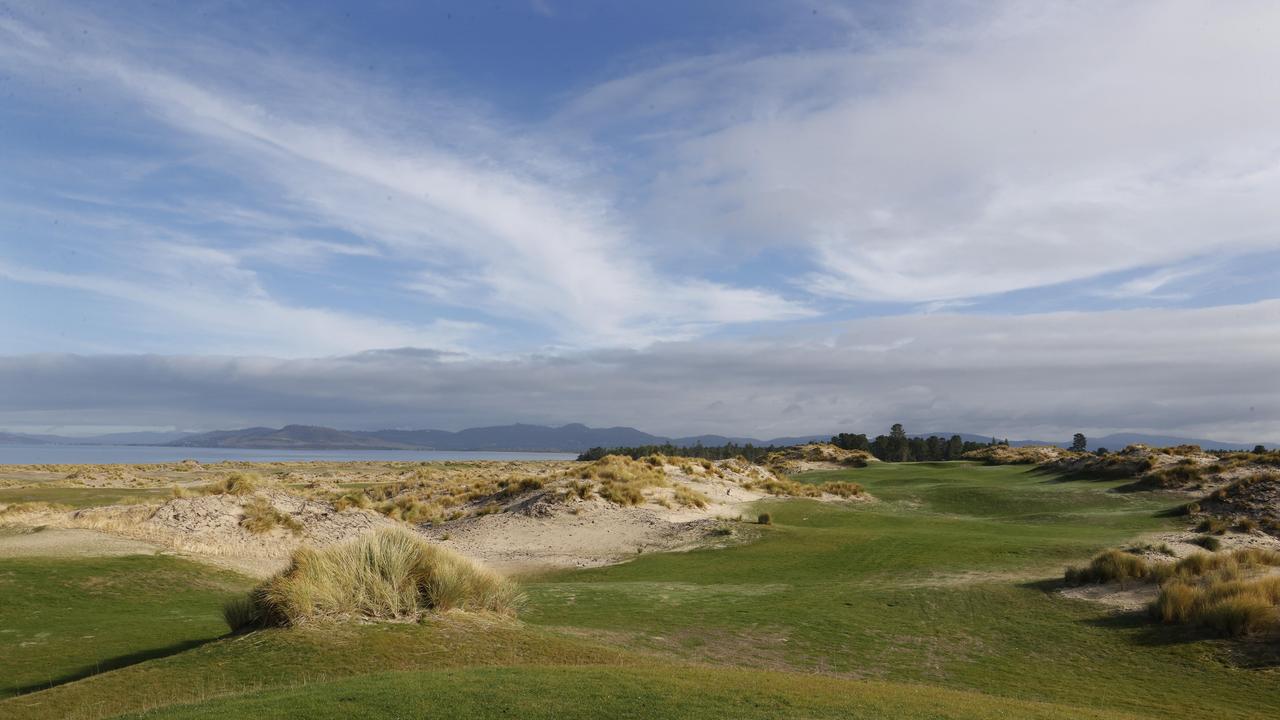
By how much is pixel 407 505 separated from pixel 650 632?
29138 millimetres

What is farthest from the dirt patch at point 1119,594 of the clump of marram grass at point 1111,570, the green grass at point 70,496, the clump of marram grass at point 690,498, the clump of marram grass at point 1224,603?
the green grass at point 70,496

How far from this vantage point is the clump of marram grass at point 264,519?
23.3 meters

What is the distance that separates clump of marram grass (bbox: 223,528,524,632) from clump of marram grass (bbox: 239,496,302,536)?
41.8 ft

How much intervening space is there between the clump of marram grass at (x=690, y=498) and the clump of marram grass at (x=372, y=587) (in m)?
22.9

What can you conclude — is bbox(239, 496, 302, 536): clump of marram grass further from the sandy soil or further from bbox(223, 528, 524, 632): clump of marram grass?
bbox(223, 528, 524, 632): clump of marram grass

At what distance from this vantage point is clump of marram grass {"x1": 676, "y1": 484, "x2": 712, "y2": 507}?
35.6m

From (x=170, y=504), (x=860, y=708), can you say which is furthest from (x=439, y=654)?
(x=170, y=504)

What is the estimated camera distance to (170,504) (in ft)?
76.3

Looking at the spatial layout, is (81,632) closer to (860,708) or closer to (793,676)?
(793,676)

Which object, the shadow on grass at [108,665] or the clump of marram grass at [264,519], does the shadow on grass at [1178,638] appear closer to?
the shadow on grass at [108,665]

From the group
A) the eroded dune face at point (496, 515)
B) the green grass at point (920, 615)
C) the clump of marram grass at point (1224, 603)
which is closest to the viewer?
the green grass at point (920, 615)

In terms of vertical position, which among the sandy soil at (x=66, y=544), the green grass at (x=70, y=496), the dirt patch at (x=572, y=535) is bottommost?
the dirt patch at (x=572, y=535)

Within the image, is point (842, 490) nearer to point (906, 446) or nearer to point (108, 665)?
point (108, 665)

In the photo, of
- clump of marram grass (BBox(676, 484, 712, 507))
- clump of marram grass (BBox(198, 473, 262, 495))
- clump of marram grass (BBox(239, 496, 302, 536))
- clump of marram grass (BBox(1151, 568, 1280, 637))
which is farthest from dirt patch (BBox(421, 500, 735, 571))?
clump of marram grass (BBox(1151, 568, 1280, 637))
